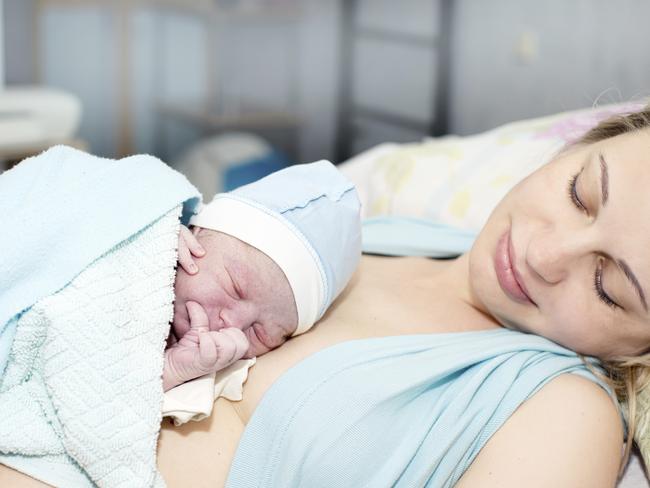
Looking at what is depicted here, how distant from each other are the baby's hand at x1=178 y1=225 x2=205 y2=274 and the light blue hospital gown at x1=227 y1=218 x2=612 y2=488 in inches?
6.9

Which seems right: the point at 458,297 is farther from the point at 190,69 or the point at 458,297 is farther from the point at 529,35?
the point at 190,69

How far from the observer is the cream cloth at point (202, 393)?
0.95m

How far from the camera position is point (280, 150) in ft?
10.6

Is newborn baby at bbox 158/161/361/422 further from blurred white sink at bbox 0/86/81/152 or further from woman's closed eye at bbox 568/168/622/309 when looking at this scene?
blurred white sink at bbox 0/86/81/152

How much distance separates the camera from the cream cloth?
0.95m

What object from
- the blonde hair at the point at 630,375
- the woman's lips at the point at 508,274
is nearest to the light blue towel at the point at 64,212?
the woman's lips at the point at 508,274

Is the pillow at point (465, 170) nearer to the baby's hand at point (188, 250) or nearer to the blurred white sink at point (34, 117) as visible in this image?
the baby's hand at point (188, 250)

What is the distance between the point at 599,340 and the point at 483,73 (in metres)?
1.93

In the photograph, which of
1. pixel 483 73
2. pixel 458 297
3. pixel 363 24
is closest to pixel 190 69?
A: pixel 363 24

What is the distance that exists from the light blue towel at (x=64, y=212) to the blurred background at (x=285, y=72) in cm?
171

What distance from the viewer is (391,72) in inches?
125

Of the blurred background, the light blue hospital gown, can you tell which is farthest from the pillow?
the blurred background

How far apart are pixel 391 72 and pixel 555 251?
2238mm

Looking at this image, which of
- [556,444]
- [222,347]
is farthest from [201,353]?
[556,444]
